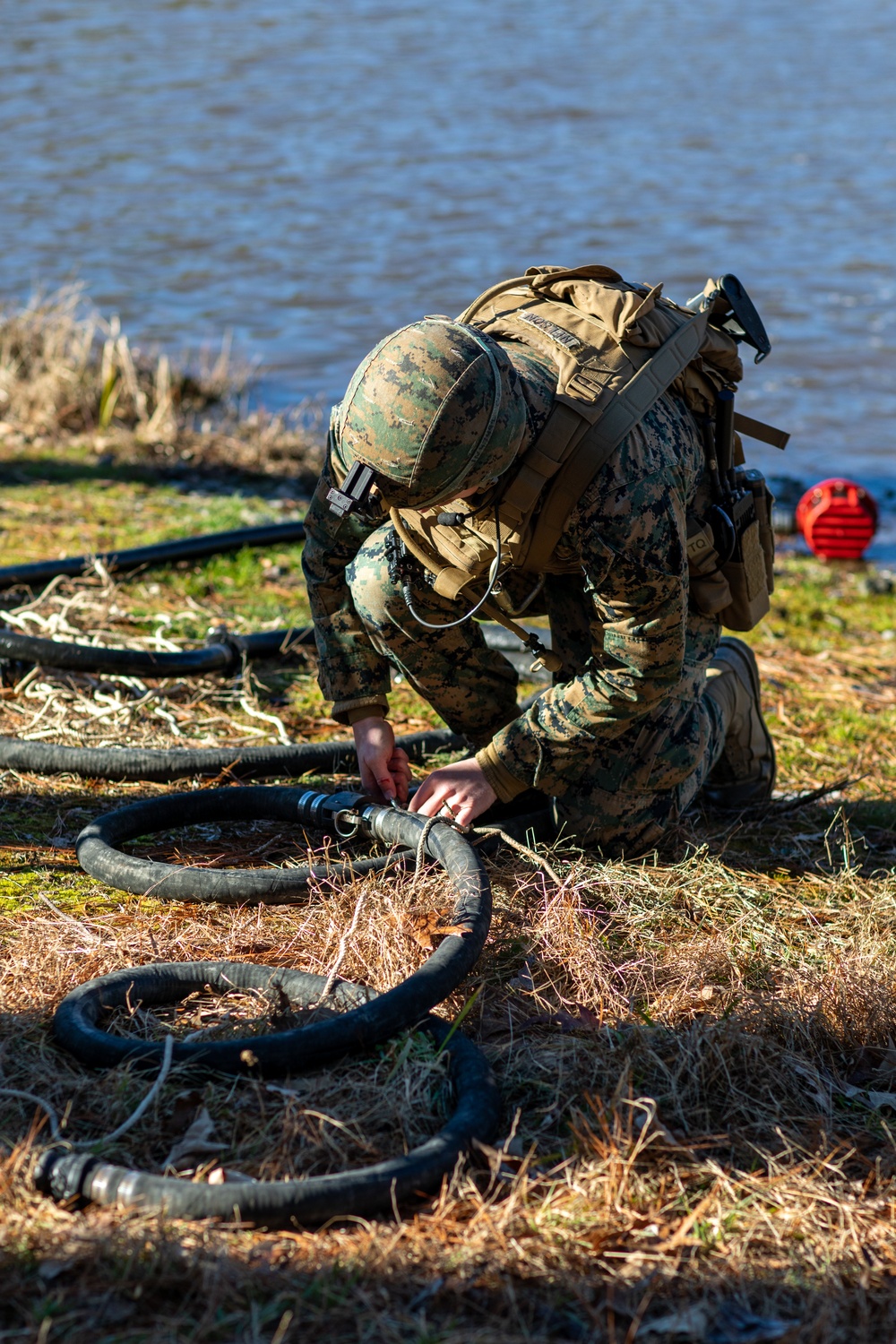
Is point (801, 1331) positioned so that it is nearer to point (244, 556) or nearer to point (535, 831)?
point (535, 831)

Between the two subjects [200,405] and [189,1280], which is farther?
[200,405]

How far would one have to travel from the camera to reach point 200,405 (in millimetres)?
9469

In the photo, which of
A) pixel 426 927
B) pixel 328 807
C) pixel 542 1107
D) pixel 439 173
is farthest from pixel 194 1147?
pixel 439 173

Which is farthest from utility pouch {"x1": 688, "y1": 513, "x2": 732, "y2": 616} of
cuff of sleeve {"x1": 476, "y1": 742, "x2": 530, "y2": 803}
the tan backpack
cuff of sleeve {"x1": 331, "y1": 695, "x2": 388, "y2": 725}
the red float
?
the red float

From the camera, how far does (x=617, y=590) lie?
317 cm

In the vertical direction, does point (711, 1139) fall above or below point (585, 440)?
below

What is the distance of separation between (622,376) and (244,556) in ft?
10.9

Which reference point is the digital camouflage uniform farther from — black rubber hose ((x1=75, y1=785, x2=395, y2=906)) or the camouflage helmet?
black rubber hose ((x1=75, y1=785, x2=395, y2=906))

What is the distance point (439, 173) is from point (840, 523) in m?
11.8

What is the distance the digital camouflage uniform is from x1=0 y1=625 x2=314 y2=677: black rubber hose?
1.02m

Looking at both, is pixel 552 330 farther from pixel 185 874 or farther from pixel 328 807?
pixel 185 874

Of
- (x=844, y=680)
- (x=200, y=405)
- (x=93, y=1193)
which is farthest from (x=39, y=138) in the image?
(x=93, y=1193)

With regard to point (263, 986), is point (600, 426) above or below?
above

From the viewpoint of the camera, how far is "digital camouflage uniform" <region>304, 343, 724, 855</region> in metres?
3.14
